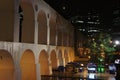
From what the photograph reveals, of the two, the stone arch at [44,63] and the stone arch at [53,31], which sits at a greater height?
the stone arch at [53,31]

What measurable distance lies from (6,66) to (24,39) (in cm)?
686

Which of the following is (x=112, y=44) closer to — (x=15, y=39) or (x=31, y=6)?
(x=31, y=6)

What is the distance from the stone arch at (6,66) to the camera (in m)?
21.6

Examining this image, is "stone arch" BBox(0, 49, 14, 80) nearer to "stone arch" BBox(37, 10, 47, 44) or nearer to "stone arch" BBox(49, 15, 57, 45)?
"stone arch" BBox(37, 10, 47, 44)

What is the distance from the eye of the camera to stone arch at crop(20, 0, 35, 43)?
27.8m

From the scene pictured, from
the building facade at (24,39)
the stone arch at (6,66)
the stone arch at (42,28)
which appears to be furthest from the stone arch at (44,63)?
the stone arch at (6,66)

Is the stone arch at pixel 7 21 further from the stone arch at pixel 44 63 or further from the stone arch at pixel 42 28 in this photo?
the stone arch at pixel 44 63

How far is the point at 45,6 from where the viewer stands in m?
33.3

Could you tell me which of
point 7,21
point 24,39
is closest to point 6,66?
point 7,21

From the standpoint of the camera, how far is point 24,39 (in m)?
28.5

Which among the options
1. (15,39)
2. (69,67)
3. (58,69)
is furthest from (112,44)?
(15,39)

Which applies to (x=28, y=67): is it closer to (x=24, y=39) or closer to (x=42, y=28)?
(x=24, y=39)

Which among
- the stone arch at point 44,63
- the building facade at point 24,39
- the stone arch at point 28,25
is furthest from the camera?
the stone arch at point 44,63

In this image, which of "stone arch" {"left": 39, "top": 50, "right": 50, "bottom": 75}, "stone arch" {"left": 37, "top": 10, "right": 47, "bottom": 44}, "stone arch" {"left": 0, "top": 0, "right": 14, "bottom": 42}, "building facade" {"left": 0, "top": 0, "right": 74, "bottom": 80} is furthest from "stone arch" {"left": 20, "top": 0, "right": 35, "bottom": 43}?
"stone arch" {"left": 39, "top": 50, "right": 50, "bottom": 75}
